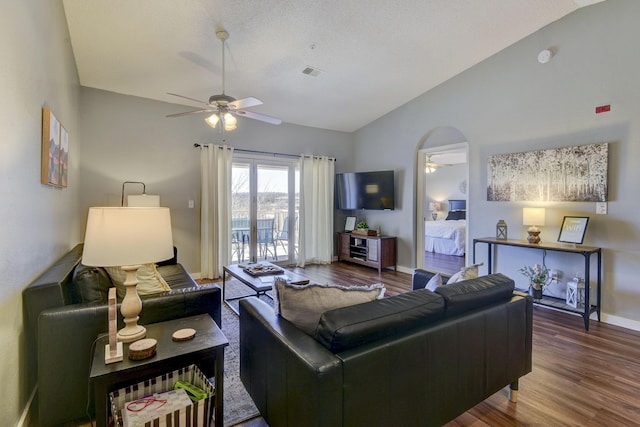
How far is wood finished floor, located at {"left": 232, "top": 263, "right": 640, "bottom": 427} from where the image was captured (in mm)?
1845

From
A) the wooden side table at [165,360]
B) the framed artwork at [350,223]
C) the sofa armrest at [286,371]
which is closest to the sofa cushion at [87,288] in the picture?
the wooden side table at [165,360]

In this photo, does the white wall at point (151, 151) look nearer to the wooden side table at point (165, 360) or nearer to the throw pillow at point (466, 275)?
the wooden side table at point (165, 360)

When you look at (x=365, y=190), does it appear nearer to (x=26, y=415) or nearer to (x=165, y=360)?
(x=165, y=360)

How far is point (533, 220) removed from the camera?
3.63 m

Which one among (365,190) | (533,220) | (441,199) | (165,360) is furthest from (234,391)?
(441,199)

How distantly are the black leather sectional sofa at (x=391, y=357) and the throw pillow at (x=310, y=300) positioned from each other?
64 millimetres

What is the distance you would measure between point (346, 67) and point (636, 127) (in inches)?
124

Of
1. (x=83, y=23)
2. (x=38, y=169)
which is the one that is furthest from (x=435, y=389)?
(x=83, y=23)

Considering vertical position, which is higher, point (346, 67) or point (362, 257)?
point (346, 67)

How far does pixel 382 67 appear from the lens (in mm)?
4141

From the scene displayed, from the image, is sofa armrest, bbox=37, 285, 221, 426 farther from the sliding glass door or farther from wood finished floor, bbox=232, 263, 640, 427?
the sliding glass door

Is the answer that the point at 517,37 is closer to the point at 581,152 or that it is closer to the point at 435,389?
the point at 581,152

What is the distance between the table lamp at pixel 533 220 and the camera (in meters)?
3.61

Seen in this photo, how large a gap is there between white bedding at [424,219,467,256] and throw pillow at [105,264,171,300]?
529cm
